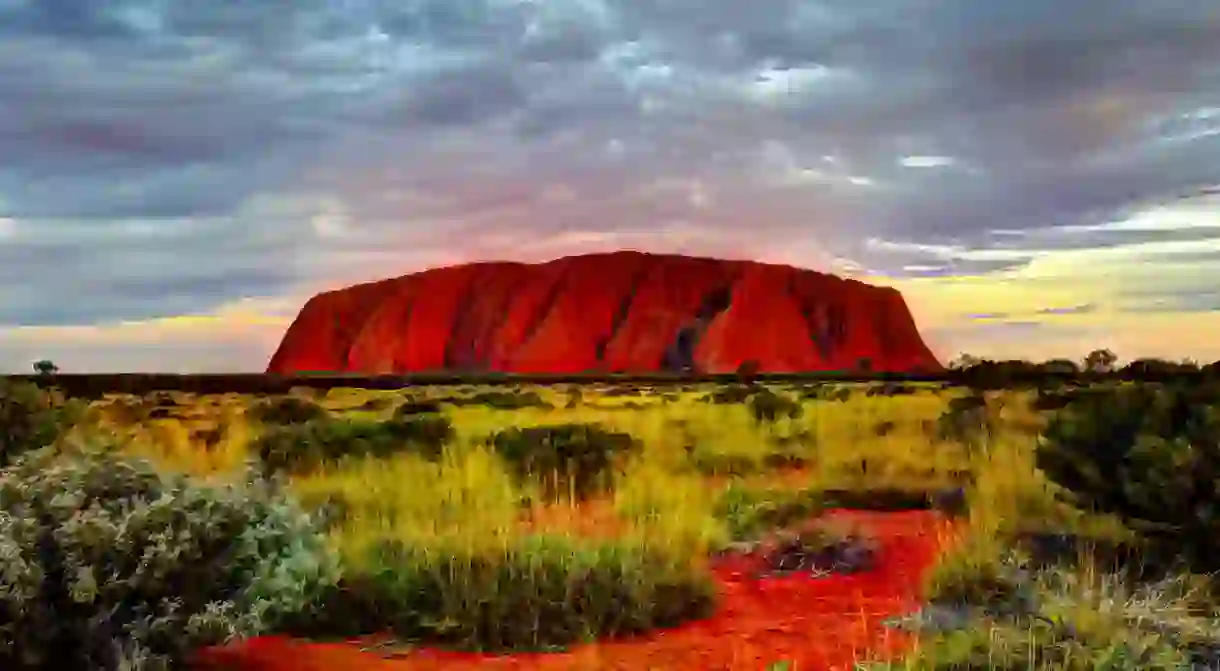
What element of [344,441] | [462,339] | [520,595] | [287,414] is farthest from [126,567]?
[462,339]

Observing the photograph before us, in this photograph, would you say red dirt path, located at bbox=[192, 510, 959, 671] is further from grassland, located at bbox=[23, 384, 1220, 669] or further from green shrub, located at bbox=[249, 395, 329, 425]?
green shrub, located at bbox=[249, 395, 329, 425]

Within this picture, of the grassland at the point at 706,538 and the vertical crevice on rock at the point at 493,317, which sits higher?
the vertical crevice on rock at the point at 493,317

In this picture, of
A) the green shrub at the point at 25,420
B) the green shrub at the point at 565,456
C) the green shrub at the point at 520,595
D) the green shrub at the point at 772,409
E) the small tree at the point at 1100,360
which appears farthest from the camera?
the small tree at the point at 1100,360

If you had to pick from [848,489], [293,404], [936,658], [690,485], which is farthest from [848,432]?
[936,658]

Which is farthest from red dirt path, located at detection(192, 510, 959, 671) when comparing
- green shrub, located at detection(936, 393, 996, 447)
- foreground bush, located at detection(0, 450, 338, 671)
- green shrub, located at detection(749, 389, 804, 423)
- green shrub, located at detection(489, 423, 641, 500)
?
green shrub, located at detection(749, 389, 804, 423)

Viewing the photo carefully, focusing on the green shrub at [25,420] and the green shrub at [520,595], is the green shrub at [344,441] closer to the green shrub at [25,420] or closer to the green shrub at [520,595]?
the green shrub at [25,420]

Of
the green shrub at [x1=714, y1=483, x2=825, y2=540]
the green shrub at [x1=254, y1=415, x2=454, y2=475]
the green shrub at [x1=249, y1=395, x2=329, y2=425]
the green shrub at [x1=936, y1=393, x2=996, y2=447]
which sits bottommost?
the green shrub at [x1=714, y1=483, x2=825, y2=540]

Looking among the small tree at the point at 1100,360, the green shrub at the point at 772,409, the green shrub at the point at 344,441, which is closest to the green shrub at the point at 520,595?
the green shrub at the point at 344,441
